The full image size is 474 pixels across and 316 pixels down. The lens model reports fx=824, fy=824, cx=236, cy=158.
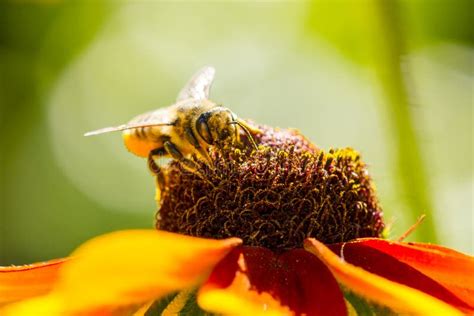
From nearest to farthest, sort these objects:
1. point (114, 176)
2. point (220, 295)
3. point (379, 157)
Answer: point (220, 295), point (379, 157), point (114, 176)

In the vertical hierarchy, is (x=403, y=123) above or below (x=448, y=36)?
below

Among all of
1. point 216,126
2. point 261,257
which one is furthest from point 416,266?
point 216,126

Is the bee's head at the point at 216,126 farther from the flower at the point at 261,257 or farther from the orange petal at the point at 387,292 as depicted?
the orange petal at the point at 387,292

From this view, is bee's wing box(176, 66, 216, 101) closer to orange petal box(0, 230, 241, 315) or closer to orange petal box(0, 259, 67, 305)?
orange petal box(0, 259, 67, 305)

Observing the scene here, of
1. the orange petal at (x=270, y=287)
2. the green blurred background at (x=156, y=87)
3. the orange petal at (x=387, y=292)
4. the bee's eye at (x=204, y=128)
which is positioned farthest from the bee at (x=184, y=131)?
the green blurred background at (x=156, y=87)

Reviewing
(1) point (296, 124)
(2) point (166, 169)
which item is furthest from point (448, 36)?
(2) point (166, 169)

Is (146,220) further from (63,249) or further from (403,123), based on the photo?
(403,123)
